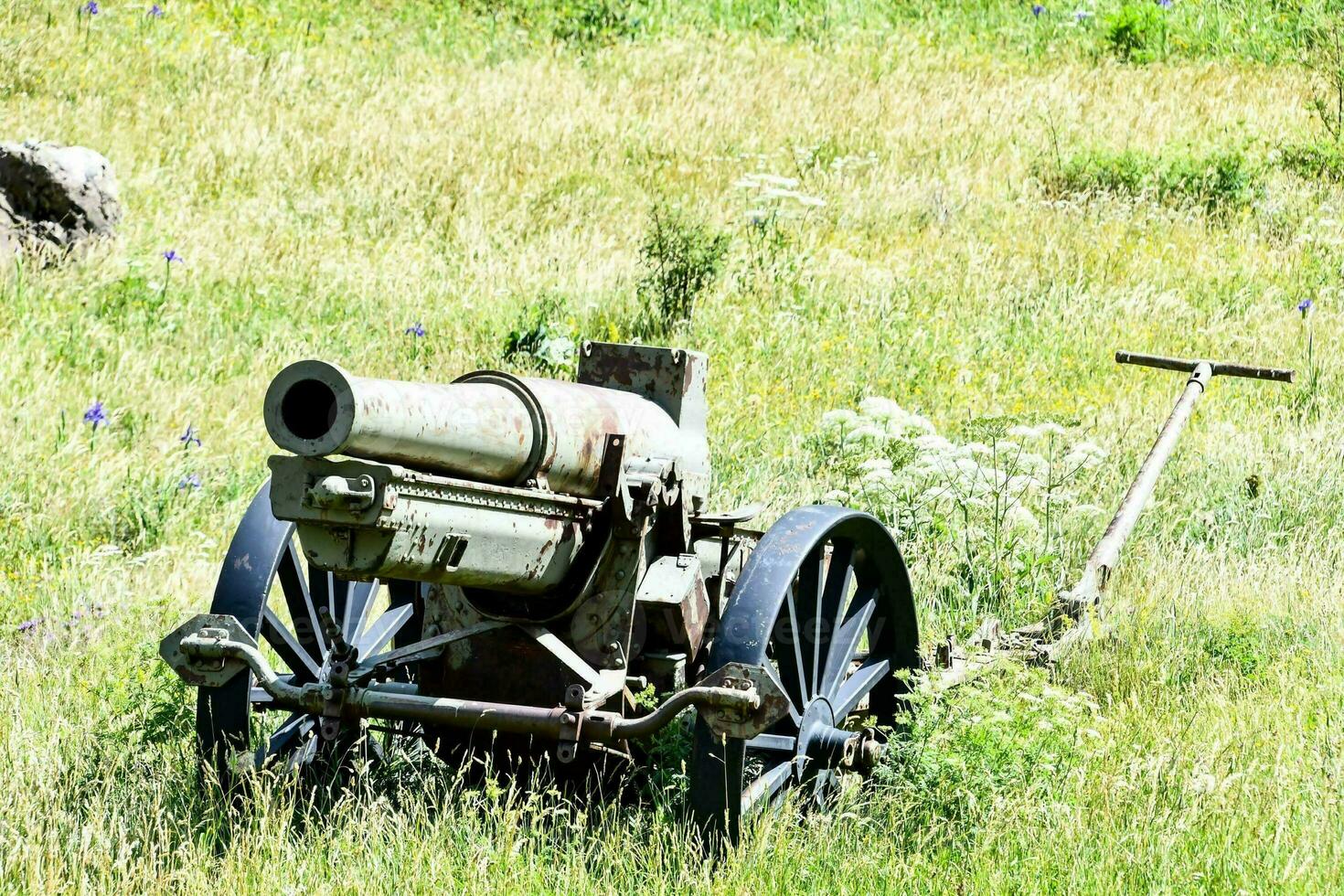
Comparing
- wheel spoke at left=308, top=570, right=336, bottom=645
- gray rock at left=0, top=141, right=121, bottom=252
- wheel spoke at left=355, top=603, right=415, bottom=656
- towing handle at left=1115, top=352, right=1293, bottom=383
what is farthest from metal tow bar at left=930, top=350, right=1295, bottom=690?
gray rock at left=0, top=141, right=121, bottom=252

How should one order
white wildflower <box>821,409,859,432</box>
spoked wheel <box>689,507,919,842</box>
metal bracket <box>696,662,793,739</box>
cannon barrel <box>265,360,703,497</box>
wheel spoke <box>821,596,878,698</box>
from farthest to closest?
1. white wildflower <box>821,409,859,432</box>
2. wheel spoke <box>821,596,878,698</box>
3. spoked wheel <box>689,507,919,842</box>
4. metal bracket <box>696,662,793,739</box>
5. cannon barrel <box>265,360,703,497</box>

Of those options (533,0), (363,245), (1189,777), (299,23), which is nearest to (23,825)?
(1189,777)

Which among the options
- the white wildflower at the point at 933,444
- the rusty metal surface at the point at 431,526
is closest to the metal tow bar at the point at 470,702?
the rusty metal surface at the point at 431,526

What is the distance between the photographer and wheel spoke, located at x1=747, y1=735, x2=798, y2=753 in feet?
14.9

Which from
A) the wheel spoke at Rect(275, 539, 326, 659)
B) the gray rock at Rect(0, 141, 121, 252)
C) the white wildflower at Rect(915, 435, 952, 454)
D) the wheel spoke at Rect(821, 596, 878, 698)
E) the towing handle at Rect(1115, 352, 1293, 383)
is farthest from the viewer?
the gray rock at Rect(0, 141, 121, 252)

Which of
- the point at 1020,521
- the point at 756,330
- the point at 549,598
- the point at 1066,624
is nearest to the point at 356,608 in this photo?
the point at 549,598

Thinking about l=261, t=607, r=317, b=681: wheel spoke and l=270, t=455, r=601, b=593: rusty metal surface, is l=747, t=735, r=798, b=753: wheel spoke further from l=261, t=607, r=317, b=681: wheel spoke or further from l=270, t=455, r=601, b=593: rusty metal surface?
l=261, t=607, r=317, b=681: wheel spoke

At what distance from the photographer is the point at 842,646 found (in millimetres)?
4926

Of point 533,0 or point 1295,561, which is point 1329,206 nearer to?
point 1295,561

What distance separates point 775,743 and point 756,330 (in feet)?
20.3

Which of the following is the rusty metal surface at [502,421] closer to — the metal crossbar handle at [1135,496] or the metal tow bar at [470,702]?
the metal tow bar at [470,702]

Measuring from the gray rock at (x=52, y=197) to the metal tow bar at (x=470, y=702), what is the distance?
7010 millimetres

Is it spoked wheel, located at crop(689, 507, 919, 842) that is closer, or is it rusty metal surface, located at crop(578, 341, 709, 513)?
spoked wheel, located at crop(689, 507, 919, 842)

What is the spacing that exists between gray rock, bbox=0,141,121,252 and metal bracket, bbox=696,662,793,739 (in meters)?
8.12
